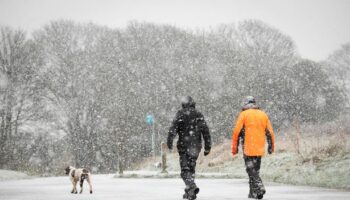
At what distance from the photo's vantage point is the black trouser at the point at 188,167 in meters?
12.2

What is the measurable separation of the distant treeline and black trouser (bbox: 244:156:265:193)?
99.8 ft

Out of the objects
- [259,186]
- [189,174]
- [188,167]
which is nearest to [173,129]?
[188,167]

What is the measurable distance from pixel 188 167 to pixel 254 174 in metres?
1.20

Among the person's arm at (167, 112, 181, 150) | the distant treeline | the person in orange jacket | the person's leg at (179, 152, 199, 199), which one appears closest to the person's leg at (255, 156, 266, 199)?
the person in orange jacket

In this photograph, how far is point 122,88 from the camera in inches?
1848

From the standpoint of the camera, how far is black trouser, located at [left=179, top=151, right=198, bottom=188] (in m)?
12.2

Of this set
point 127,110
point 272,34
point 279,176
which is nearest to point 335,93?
point 272,34

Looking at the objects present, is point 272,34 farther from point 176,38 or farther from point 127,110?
point 127,110

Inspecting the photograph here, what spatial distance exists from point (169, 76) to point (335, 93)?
40.1 feet

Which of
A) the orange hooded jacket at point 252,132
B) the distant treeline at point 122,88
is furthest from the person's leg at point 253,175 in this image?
the distant treeline at point 122,88

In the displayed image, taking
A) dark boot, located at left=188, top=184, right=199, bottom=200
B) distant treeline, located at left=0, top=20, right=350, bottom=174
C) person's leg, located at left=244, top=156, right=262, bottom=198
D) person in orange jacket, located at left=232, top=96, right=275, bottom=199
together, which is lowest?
dark boot, located at left=188, top=184, right=199, bottom=200

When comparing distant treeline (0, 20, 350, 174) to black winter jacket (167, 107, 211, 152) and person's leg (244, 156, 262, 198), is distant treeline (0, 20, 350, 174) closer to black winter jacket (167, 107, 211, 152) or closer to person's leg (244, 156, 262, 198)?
black winter jacket (167, 107, 211, 152)

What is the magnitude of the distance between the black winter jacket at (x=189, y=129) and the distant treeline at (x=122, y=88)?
2991 centimetres

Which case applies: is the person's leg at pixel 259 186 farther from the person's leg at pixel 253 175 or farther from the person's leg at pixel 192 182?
the person's leg at pixel 192 182
